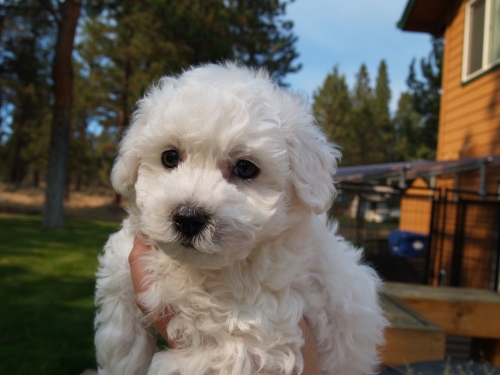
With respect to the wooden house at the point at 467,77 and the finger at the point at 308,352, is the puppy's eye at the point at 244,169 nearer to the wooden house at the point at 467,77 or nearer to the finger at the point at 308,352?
the finger at the point at 308,352

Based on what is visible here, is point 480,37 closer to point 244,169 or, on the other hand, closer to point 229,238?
point 244,169

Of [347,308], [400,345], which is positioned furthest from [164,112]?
[400,345]

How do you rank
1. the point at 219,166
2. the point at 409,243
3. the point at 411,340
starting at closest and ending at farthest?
1. the point at 219,166
2. the point at 411,340
3. the point at 409,243

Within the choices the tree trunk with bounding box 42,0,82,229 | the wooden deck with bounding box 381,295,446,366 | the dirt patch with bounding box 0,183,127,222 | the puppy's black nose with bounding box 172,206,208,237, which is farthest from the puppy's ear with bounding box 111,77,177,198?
the dirt patch with bounding box 0,183,127,222


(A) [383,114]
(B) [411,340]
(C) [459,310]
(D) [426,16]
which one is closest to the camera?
(B) [411,340]

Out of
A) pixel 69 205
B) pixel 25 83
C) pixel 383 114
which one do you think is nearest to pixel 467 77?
pixel 25 83

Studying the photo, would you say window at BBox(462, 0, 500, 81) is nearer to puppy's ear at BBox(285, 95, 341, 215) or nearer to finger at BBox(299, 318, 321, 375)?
puppy's ear at BBox(285, 95, 341, 215)
